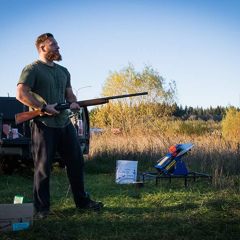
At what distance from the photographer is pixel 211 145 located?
1010 cm

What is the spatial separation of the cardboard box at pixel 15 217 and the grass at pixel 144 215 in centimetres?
10

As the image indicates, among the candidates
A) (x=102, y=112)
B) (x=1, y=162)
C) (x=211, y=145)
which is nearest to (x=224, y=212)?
(x=1, y=162)

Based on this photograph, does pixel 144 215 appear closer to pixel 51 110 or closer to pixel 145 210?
pixel 145 210

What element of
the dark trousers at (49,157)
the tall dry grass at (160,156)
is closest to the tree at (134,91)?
the tall dry grass at (160,156)

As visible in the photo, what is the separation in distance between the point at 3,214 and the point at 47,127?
3.32ft

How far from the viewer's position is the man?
4105mm

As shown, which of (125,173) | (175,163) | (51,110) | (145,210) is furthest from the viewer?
(125,173)

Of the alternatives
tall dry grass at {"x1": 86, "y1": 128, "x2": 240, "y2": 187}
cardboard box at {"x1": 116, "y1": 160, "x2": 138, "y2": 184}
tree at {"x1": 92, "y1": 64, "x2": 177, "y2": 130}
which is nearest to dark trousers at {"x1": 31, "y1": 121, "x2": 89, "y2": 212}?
cardboard box at {"x1": 116, "y1": 160, "x2": 138, "y2": 184}

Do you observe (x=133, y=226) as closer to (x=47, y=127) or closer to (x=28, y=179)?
(x=47, y=127)

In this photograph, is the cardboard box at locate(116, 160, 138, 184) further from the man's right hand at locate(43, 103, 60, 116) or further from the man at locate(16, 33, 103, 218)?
the man's right hand at locate(43, 103, 60, 116)

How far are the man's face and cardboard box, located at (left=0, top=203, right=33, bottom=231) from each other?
159cm

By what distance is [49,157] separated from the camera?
4.18 m

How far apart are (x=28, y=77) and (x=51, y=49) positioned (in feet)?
1.34

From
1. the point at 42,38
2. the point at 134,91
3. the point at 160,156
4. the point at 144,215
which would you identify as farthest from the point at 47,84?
the point at 134,91
